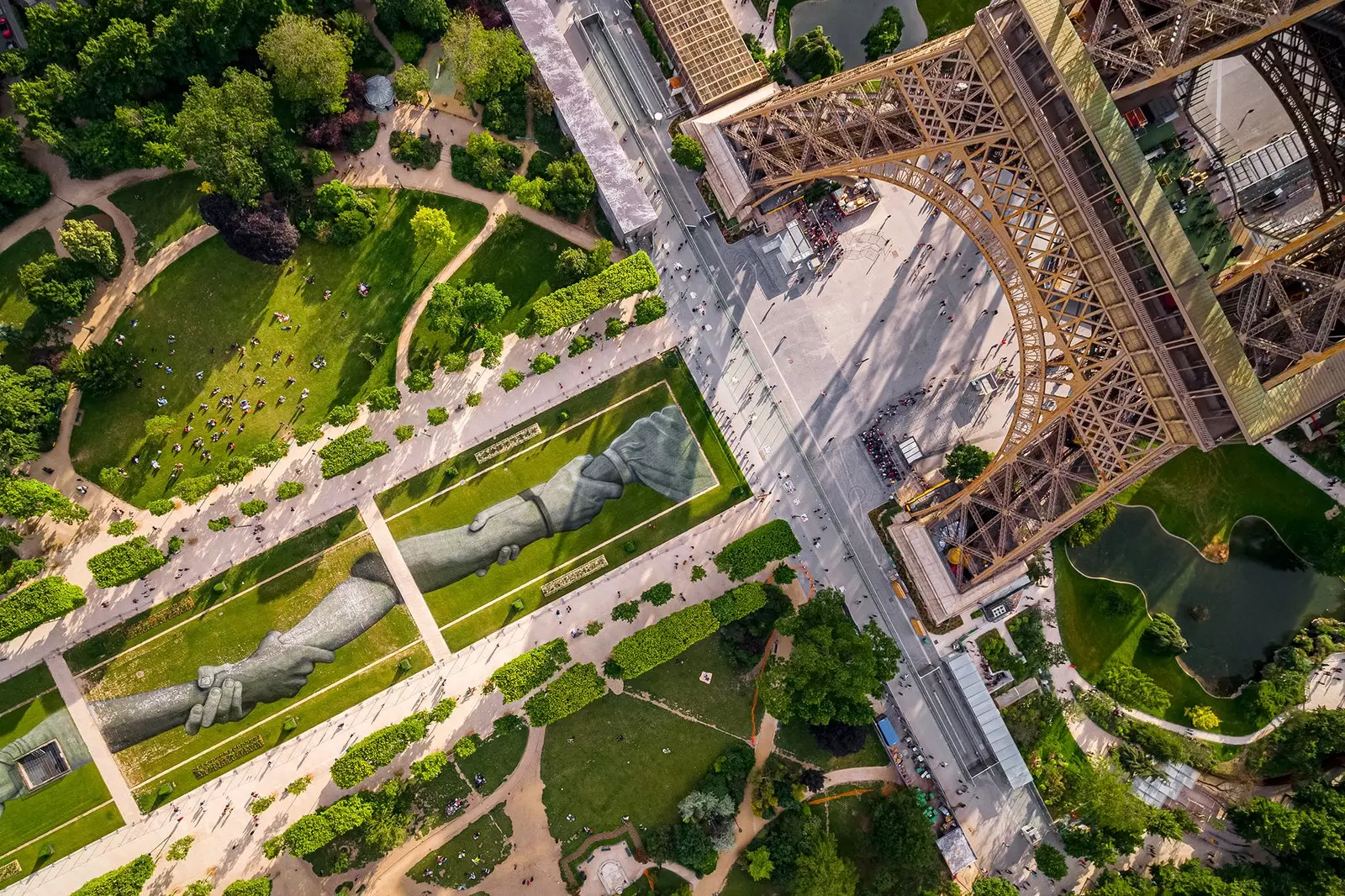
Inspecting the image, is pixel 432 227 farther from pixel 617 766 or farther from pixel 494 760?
pixel 617 766

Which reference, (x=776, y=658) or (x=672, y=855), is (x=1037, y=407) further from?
(x=672, y=855)

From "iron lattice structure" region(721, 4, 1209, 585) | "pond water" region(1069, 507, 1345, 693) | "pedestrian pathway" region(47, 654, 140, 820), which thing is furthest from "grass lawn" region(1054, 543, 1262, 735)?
"pedestrian pathway" region(47, 654, 140, 820)

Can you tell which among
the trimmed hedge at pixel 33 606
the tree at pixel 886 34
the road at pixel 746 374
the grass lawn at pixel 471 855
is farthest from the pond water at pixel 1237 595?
the trimmed hedge at pixel 33 606

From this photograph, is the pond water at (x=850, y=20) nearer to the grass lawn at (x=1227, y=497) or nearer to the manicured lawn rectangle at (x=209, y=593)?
the grass lawn at (x=1227, y=497)

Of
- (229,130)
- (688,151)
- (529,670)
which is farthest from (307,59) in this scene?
(529,670)

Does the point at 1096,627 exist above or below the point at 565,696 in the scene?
below
